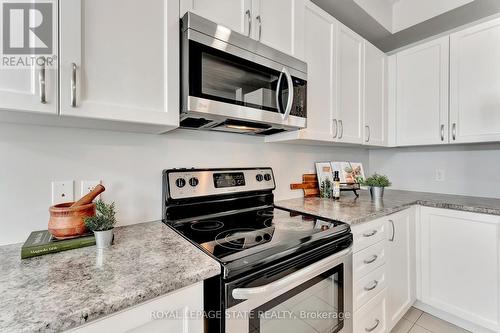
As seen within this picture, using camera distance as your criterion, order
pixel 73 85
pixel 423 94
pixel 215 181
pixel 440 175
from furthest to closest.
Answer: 1. pixel 440 175
2. pixel 423 94
3. pixel 215 181
4. pixel 73 85

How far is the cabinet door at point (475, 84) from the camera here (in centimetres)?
171

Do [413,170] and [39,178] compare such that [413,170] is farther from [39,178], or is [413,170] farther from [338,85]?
[39,178]

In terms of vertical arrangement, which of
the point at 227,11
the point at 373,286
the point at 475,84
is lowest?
the point at 373,286

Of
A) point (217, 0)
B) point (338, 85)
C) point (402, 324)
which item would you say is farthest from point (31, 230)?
point (402, 324)

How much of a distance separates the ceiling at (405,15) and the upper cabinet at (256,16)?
29.3 inches

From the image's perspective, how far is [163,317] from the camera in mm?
633

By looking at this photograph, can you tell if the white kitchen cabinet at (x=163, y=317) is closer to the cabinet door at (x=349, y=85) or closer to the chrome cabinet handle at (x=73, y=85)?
the chrome cabinet handle at (x=73, y=85)

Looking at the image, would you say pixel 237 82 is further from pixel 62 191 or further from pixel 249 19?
pixel 62 191

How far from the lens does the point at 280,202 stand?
176 centimetres

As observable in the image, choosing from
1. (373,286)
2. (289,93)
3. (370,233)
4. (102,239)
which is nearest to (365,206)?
(370,233)

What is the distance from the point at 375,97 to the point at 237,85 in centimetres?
161

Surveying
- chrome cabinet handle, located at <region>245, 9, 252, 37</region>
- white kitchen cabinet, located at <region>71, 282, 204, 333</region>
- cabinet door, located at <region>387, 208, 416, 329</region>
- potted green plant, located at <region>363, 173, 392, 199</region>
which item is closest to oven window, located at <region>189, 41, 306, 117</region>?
chrome cabinet handle, located at <region>245, 9, 252, 37</region>

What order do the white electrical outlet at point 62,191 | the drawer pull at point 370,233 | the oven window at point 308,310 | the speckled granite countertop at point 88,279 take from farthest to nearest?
1. the drawer pull at point 370,233
2. the white electrical outlet at point 62,191
3. the oven window at point 308,310
4. the speckled granite countertop at point 88,279

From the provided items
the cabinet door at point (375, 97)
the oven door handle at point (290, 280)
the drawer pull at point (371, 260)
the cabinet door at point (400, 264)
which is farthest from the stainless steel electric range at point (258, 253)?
the cabinet door at point (375, 97)
